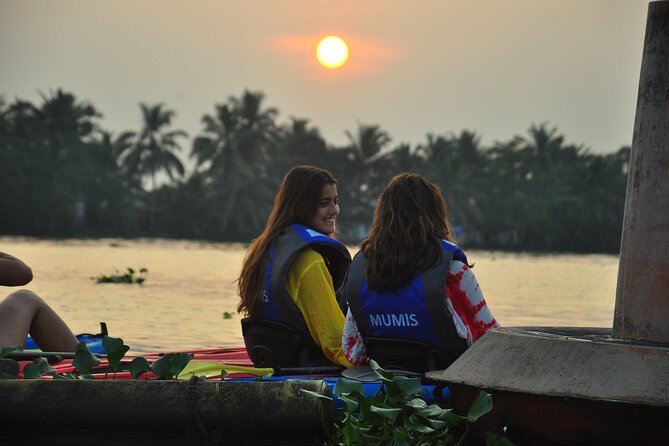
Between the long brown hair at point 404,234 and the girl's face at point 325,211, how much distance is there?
69cm

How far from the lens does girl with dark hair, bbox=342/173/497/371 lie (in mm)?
5254

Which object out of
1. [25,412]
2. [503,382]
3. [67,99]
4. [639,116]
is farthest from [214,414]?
[67,99]

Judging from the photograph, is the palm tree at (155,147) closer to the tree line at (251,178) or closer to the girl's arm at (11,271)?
the tree line at (251,178)

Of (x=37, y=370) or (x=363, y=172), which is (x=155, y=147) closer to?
(x=363, y=172)

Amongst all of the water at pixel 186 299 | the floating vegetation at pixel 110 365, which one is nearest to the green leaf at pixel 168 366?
the floating vegetation at pixel 110 365

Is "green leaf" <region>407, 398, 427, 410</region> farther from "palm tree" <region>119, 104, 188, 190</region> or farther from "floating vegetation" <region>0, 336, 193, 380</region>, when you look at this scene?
"palm tree" <region>119, 104, 188, 190</region>

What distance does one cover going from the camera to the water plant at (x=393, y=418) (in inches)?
185

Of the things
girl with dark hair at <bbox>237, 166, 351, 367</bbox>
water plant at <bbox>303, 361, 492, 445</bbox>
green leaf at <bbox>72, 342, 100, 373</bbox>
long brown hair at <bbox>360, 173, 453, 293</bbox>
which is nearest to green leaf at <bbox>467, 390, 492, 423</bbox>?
water plant at <bbox>303, 361, 492, 445</bbox>

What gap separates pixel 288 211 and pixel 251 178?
5743cm

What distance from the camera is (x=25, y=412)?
4926mm

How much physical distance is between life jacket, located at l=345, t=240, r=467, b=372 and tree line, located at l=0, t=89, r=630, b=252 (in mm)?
57940

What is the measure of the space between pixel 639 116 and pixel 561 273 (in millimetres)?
29294

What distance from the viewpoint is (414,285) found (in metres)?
5.27

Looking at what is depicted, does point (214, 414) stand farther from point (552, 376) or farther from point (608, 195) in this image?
point (608, 195)
